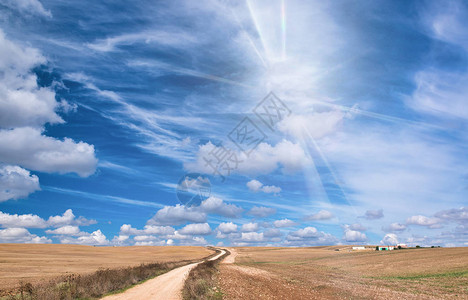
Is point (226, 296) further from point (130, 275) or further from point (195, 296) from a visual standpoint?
point (130, 275)

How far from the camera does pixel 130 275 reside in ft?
97.6

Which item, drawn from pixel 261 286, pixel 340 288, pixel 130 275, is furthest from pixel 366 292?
pixel 130 275

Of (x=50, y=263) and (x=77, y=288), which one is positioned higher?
(x=50, y=263)

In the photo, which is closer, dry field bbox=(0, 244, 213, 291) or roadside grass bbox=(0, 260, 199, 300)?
roadside grass bbox=(0, 260, 199, 300)

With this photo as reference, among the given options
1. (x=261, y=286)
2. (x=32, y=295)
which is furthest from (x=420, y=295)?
(x=32, y=295)

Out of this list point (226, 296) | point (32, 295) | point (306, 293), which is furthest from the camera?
point (306, 293)

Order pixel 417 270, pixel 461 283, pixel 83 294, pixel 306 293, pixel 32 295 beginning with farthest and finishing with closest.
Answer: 1. pixel 417 270
2. pixel 461 283
3. pixel 306 293
4. pixel 83 294
5. pixel 32 295

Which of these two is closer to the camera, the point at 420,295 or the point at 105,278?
the point at 105,278

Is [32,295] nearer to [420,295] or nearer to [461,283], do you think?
[420,295]

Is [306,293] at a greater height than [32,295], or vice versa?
[32,295]

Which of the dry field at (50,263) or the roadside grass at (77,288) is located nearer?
the roadside grass at (77,288)

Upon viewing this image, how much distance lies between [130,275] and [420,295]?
2450 centimetres

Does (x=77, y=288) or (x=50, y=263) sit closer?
(x=77, y=288)

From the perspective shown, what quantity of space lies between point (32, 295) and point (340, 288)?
80.4ft
